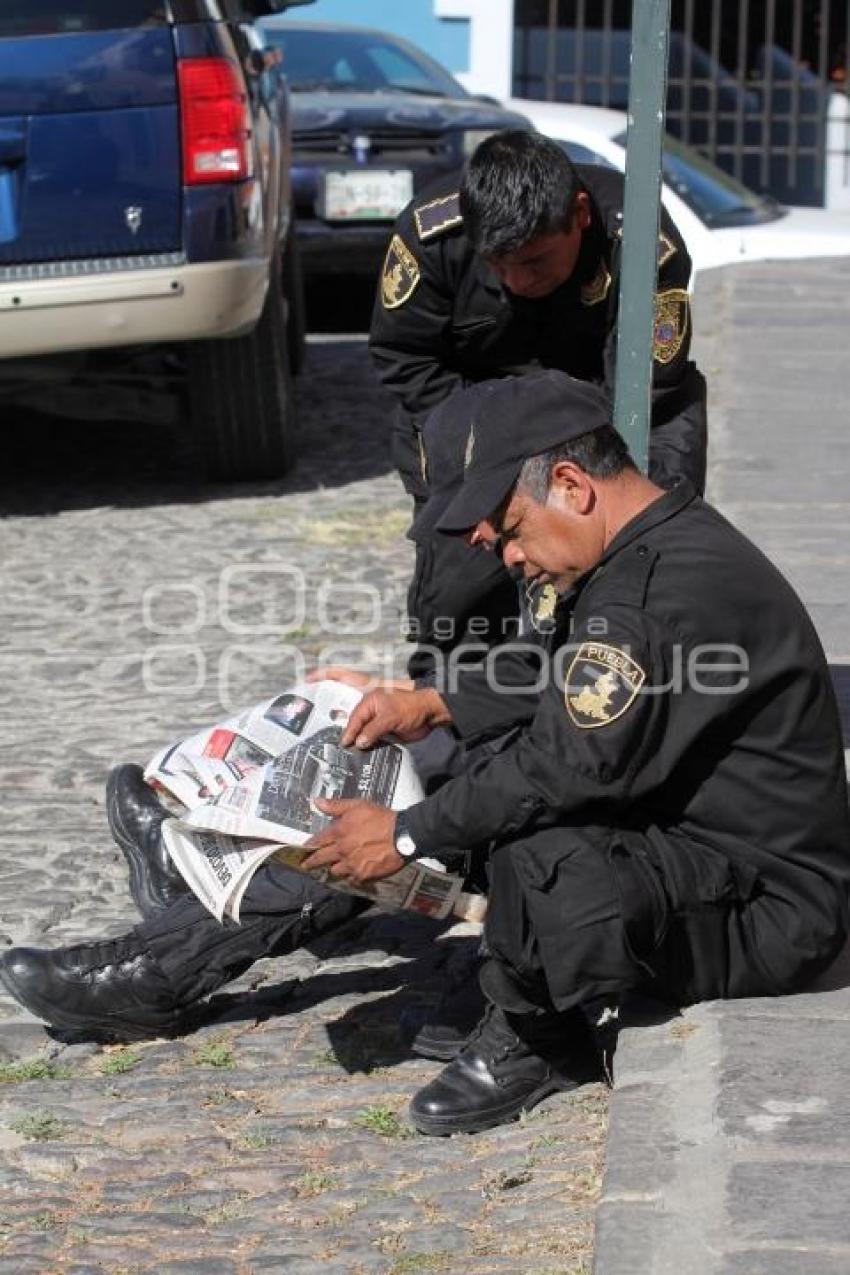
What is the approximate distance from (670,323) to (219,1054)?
174 centimetres

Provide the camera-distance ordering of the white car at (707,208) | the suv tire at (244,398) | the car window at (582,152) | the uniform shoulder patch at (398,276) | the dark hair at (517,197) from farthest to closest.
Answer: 1. the white car at (707,208)
2. the car window at (582,152)
3. the suv tire at (244,398)
4. the uniform shoulder patch at (398,276)
5. the dark hair at (517,197)

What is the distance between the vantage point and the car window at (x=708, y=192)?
38.0 feet

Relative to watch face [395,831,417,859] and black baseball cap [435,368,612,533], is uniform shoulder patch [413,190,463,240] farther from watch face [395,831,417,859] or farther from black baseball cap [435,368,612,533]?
watch face [395,831,417,859]

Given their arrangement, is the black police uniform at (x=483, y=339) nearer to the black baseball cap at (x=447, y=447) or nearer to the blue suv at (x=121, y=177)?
the black baseball cap at (x=447, y=447)

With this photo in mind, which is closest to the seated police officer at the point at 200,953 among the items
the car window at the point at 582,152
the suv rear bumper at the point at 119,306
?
the suv rear bumper at the point at 119,306

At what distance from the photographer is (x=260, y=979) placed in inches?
175

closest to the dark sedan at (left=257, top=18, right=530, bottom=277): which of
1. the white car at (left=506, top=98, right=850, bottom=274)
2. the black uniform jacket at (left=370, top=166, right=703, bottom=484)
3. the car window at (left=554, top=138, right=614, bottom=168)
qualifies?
the car window at (left=554, top=138, right=614, bottom=168)

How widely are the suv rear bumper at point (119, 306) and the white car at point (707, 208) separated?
3.96m

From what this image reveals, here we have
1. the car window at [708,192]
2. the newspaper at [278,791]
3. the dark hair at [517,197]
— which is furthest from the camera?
the car window at [708,192]

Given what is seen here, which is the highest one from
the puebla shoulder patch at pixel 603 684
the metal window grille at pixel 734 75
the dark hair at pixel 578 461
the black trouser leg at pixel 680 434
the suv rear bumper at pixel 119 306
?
the dark hair at pixel 578 461

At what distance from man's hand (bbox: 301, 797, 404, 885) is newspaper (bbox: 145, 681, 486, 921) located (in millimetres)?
30

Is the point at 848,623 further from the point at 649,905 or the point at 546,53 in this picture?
the point at 546,53

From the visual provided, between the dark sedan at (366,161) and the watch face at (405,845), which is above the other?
the watch face at (405,845)

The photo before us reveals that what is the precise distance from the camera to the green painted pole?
421 centimetres
